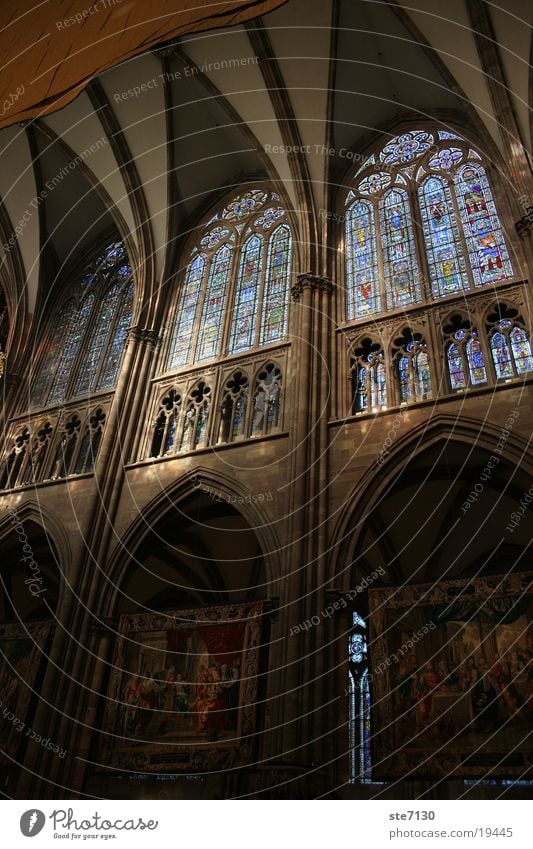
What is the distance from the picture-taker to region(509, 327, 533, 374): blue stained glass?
10.6 m

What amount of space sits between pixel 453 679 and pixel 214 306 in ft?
32.9

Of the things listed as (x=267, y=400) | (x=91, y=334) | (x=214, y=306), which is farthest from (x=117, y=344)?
(x=267, y=400)

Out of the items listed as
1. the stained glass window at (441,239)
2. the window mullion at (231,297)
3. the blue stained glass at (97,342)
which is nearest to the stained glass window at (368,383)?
the stained glass window at (441,239)

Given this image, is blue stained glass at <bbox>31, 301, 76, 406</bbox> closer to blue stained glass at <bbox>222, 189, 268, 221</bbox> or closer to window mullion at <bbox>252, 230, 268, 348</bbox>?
blue stained glass at <bbox>222, 189, 268, 221</bbox>

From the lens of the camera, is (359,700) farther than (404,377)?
Yes

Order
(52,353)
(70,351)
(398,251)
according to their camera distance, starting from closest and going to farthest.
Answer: (398,251) < (70,351) < (52,353)

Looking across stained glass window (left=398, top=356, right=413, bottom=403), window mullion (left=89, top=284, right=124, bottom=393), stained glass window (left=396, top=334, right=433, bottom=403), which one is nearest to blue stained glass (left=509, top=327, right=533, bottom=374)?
stained glass window (left=396, top=334, right=433, bottom=403)

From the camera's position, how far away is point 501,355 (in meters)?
11.0

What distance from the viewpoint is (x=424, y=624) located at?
902cm

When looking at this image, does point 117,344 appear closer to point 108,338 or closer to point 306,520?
point 108,338

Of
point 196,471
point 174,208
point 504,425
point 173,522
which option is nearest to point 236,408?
point 196,471

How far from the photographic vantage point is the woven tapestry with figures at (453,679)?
26.5 feet

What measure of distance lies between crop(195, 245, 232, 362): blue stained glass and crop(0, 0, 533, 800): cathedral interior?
0.34ft

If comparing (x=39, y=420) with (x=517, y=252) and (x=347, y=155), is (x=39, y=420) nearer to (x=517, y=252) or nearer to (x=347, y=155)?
(x=347, y=155)
